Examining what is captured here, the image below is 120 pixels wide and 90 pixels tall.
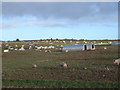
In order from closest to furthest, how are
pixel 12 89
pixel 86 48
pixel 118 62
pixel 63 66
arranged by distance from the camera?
pixel 12 89
pixel 63 66
pixel 118 62
pixel 86 48

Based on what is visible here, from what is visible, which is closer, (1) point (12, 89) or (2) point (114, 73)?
(1) point (12, 89)

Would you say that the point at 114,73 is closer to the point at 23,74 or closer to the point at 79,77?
the point at 79,77

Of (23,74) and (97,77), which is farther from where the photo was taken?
(23,74)

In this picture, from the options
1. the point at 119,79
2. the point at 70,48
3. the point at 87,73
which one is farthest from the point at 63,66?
the point at 70,48

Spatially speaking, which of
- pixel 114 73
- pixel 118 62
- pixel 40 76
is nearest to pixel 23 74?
pixel 40 76

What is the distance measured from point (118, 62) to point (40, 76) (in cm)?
826

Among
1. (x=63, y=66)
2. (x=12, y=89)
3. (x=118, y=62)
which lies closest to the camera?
(x=12, y=89)

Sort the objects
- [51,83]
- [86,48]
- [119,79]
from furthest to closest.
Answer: [86,48], [119,79], [51,83]

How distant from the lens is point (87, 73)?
16000 millimetres

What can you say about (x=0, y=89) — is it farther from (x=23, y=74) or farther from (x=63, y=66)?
(x=63, y=66)

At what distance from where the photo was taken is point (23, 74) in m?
16.1

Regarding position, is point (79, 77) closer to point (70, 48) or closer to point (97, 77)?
point (97, 77)

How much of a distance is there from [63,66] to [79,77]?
463 centimetres

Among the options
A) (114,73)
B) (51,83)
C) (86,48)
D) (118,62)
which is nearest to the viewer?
(51,83)
